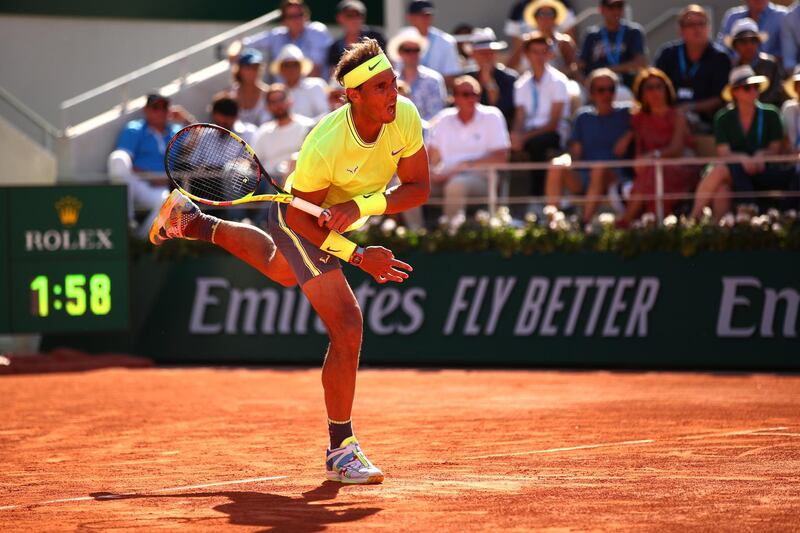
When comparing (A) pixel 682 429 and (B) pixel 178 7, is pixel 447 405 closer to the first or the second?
(A) pixel 682 429

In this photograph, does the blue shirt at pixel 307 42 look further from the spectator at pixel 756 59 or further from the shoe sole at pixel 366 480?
the shoe sole at pixel 366 480

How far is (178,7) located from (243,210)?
6592mm

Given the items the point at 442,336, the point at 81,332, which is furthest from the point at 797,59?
the point at 81,332


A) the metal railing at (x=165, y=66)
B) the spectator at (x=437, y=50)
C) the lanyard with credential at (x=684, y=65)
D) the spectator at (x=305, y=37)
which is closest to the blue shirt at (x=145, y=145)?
the metal railing at (x=165, y=66)

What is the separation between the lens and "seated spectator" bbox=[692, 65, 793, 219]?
1239 cm

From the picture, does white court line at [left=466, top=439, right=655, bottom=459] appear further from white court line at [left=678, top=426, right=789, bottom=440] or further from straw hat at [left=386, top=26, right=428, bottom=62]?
straw hat at [left=386, top=26, right=428, bottom=62]

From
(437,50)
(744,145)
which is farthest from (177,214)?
(437,50)

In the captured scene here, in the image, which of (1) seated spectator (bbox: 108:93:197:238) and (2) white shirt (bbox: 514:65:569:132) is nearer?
(2) white shirt (bbox: 514:65:569:132)

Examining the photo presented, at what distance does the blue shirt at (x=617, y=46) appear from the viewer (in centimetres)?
1511

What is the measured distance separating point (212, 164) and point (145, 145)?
7.71 meters

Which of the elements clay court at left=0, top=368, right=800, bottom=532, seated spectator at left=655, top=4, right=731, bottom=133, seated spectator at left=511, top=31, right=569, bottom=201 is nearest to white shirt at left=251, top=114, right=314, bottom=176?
seated spectator at left=511, top=31, right=569, bottom=201

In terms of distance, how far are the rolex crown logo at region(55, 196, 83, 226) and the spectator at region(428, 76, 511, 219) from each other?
151 inches

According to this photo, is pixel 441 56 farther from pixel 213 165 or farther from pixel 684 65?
pixel 213 165

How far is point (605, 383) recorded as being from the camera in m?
11.5
